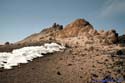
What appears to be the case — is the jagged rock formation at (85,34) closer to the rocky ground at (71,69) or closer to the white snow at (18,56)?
the rocky ground at (71,69)

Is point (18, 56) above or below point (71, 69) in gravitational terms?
above

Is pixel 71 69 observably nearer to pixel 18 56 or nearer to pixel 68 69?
pixel 68 69

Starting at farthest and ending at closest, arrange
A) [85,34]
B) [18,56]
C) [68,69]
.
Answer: [85,34]
[18,56]
[68,69]

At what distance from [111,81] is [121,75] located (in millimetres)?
2975

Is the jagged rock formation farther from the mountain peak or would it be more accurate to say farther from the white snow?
the white snow

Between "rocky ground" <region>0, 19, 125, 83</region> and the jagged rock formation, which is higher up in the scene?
the jagged rock formation

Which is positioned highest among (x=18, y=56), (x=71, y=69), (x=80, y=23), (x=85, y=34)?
(x=80, y=23)


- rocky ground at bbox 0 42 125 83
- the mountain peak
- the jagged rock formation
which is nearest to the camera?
rocky ground at bbox 0 42 125 83

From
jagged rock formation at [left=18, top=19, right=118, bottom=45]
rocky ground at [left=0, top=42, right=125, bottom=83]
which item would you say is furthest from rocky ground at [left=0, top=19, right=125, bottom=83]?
jagged rock formation at [left=18, top=19, right=118, bottom=45]

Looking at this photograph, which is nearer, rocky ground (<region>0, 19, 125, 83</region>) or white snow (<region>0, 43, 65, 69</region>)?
rocky ground (<region>0, 19, 125, 83</region>)

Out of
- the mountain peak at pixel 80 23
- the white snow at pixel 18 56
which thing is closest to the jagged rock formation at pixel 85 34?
the mountain peak at pixel 80 23

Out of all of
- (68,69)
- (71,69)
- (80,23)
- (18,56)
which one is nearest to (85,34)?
(80,23)

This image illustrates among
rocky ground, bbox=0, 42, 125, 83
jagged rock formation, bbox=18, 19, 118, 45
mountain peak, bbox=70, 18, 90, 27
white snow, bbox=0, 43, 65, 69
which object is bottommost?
rocky ground, bbox=0, 42, 125, 83

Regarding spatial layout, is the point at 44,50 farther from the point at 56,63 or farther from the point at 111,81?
the point at 111,81
